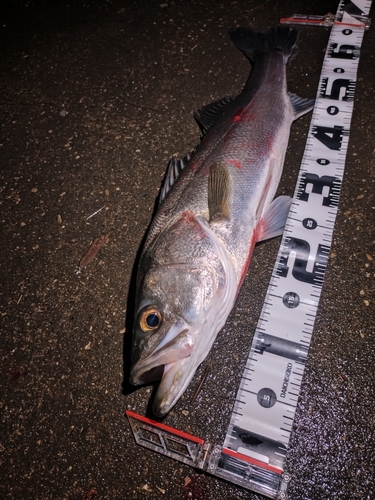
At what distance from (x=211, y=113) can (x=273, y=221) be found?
1.14 meters

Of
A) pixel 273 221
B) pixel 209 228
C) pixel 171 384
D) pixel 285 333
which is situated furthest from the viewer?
pixel 273 221

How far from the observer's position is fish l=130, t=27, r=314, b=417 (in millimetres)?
2053

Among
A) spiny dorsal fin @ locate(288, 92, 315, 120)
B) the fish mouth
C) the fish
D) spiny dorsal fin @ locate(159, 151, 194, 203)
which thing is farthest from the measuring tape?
spiny dorsal fin @ locate(159, 151, 194, 203)

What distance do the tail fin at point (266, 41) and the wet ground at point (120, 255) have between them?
0.46ft

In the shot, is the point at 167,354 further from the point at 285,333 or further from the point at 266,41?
the point at 266,41

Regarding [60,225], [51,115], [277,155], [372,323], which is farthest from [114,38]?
[372,323]

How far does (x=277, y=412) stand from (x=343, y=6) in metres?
3.60

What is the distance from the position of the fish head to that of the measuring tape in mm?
455

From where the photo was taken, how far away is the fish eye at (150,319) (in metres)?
2.10

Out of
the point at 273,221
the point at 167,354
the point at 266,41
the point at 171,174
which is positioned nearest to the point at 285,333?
the point at 273,221

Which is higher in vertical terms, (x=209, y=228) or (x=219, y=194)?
(x=219, y=194)

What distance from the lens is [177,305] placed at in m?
2.11

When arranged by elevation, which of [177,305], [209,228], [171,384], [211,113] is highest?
[211,113]

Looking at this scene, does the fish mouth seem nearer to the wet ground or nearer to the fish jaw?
the fish jaw
